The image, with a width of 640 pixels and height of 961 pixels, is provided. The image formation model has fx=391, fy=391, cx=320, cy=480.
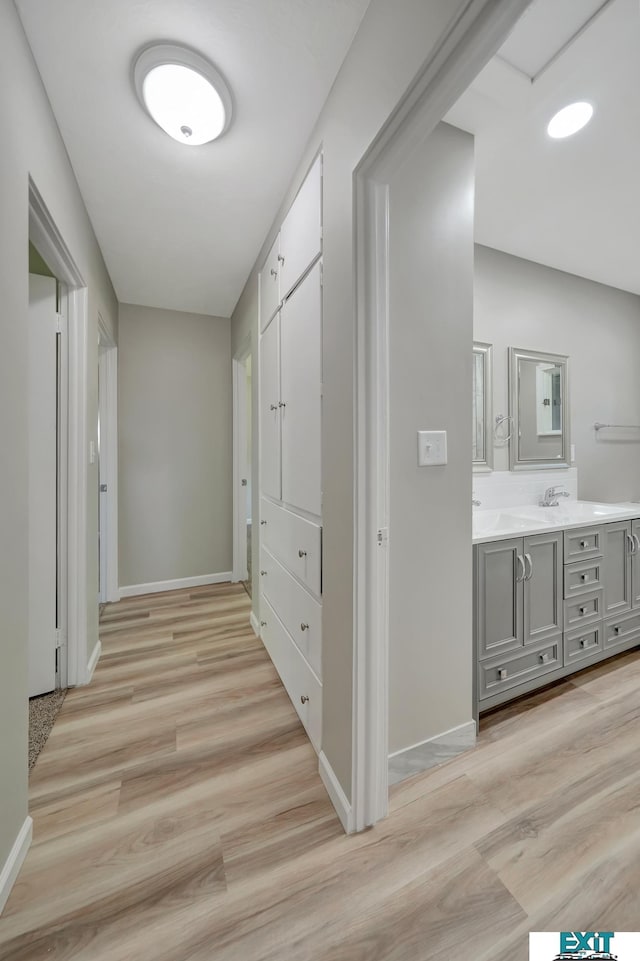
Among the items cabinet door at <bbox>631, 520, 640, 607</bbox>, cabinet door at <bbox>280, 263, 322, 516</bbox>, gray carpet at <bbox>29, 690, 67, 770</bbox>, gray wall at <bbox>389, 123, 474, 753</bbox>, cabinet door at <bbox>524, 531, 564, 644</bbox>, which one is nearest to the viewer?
gray wall at <bbox>389, 123, 474, 753</bbox>

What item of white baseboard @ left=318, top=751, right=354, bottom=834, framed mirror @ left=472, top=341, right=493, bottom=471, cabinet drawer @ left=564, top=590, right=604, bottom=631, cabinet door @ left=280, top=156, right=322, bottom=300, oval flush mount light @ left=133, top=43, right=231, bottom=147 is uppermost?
oval flush mount light @ left=133, top=43, right=231, bottom=147

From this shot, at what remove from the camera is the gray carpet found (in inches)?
63.1

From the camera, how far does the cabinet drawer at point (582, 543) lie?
1896mm

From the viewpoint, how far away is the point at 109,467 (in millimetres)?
3186

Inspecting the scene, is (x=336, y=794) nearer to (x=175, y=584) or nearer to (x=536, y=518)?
(x=536, y=518)

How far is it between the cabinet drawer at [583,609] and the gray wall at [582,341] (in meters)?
0.84

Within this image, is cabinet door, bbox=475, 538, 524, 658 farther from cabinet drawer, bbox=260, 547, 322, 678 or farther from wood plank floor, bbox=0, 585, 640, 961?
cabinet drawer, bbox=260, 547, 322, 678

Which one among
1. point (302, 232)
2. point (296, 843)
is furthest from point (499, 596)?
point (302, 232)

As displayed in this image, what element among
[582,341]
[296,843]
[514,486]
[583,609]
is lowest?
[296,843]

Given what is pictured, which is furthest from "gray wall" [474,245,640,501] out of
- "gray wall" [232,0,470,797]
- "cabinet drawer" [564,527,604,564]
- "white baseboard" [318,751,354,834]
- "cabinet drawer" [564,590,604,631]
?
"white baseboard" [318,751,354,834]

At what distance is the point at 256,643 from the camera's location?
8.22ft

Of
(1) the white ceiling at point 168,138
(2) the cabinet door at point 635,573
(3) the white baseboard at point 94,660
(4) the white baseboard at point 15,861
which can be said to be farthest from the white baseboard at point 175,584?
(2) the cabinet door at point 635,573

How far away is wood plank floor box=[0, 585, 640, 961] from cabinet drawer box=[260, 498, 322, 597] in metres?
0.69

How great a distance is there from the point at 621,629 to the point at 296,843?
203cm
